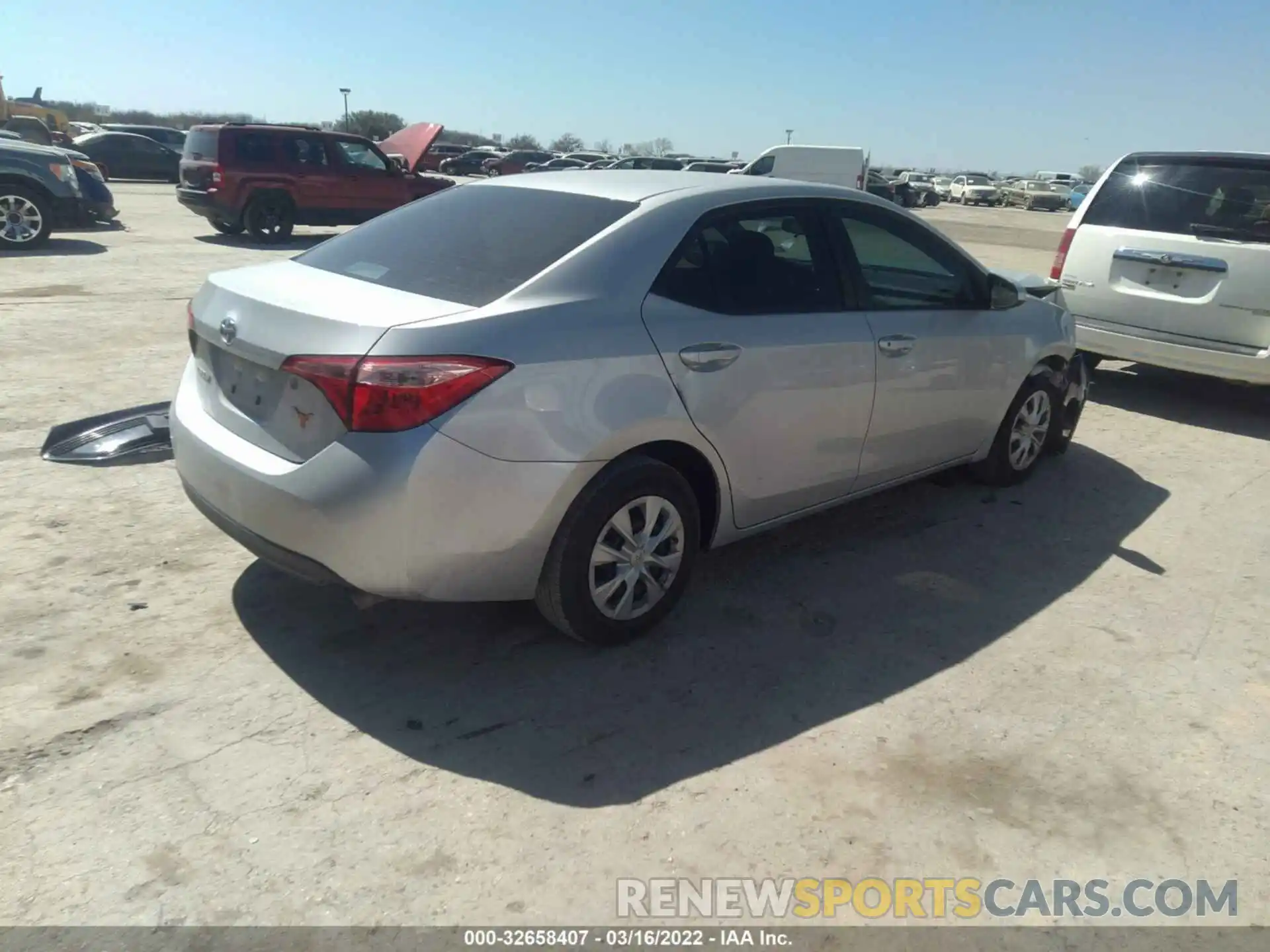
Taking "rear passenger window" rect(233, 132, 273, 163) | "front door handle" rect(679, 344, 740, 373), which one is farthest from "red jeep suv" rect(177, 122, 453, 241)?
"front door handle" rect(679, 344, 740, 373)

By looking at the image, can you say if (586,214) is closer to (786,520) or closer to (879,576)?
(786,520)

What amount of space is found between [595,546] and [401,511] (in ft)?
2.35

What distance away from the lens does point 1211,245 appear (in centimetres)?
668

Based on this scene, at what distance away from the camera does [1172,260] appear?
683 cm

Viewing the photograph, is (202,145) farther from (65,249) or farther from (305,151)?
(65,249)

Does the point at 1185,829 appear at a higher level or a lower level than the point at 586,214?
lower

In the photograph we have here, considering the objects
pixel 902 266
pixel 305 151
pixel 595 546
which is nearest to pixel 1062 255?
pixel 902 266

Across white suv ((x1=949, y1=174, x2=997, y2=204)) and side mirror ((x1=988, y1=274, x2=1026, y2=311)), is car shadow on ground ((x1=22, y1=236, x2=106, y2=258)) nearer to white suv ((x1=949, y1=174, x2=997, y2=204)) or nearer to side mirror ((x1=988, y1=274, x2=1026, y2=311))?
side mirror ((x1=988, y1=274, x2=1026, y2=311))

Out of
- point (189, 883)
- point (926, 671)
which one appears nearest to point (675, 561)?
point (926, 671)

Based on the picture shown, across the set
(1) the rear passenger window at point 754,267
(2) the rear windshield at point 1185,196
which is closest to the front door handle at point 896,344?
(1) the rear passenger window at point 754,267

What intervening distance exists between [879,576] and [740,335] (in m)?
1.37

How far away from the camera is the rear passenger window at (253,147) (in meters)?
15.5

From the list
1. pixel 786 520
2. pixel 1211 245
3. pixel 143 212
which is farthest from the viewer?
pixel 143 212
